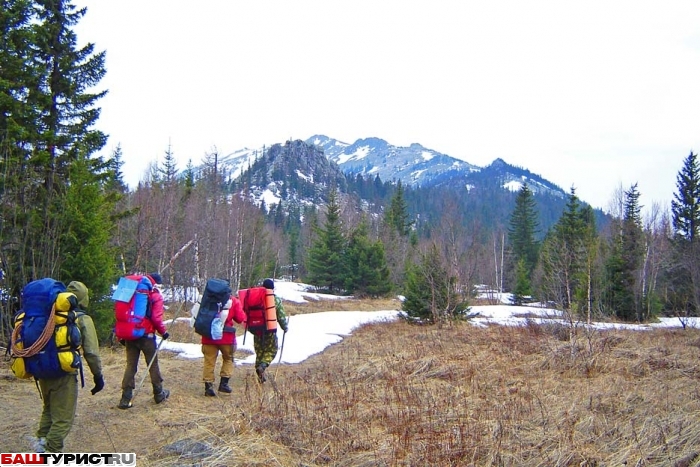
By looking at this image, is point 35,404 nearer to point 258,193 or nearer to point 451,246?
point 451,246

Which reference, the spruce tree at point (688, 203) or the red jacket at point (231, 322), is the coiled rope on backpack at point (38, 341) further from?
the spruce tree at point (688, 203)

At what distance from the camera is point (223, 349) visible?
717 centimetres

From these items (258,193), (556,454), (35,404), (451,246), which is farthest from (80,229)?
(258,193)

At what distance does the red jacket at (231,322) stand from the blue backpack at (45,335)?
110 inches

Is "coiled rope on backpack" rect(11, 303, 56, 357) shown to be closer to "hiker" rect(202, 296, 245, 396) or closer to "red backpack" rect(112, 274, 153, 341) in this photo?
"red backpack" rect(112, 274, 153, 341)

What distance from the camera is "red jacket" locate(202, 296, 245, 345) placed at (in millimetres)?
7043

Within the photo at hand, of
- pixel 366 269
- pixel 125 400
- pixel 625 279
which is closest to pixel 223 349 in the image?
pixel 125 400

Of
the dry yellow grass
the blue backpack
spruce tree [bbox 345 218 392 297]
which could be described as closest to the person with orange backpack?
the dry yellow grass

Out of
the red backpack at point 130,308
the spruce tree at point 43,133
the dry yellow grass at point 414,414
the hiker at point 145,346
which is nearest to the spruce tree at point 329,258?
the spruce tree at point 43,133

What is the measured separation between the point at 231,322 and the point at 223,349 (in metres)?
0.44

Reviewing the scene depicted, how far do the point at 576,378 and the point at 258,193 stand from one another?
114228 millimetres

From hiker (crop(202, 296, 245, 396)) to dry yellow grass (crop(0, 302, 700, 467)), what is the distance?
0.27 m

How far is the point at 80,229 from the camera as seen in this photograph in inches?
394

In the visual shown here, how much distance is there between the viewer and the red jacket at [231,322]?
23.1ft
